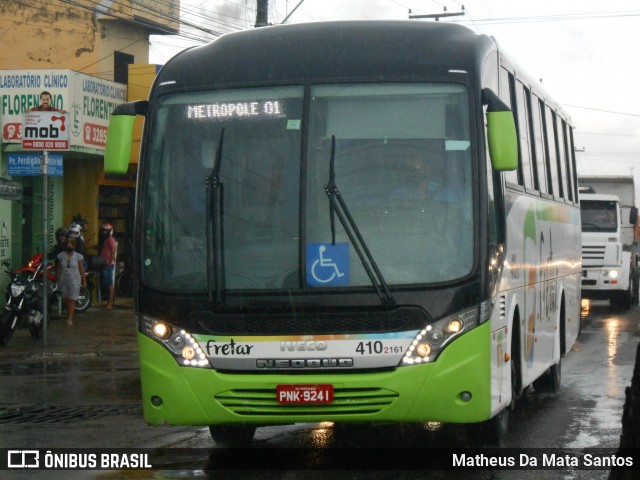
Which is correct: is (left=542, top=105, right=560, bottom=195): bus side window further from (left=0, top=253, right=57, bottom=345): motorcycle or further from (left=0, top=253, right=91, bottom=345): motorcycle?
(left=0, top=253, right=91, bottom=345): motorcycle

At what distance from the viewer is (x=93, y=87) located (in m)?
28.5

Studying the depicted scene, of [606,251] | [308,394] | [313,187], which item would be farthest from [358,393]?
[606,251]

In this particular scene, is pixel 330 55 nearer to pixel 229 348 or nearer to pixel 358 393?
pixel 229 348

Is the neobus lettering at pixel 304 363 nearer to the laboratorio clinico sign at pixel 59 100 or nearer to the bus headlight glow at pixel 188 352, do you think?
the bus headlight glow at pixel 188 352

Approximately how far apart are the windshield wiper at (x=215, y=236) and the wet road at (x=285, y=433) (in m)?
1.23

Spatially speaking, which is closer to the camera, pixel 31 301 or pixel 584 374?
pixel 584 374

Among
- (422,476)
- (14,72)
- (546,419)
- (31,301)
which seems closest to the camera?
(422,476)

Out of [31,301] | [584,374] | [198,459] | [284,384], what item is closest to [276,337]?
[284,384]

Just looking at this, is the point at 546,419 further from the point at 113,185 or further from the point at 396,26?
the point at 113,185

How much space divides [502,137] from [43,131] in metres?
11.1

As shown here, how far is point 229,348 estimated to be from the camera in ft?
28.9

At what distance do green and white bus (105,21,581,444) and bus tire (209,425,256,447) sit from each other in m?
1.05

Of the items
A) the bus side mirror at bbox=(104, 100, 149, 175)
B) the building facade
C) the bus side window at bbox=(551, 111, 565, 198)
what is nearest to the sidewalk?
the building facade

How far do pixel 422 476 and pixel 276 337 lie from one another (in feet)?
4.37
